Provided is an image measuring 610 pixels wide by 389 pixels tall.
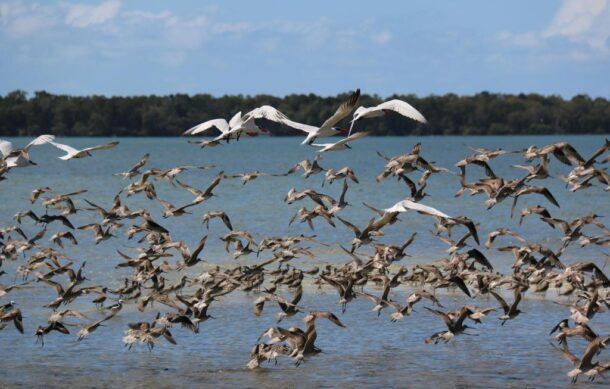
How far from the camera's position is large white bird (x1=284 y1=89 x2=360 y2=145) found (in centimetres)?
1794

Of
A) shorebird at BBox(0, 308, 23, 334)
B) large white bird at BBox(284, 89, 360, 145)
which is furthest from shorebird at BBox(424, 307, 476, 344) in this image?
shorebird at BBox(0, 308, 23, 334)

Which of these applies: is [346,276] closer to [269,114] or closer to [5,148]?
[269,114]

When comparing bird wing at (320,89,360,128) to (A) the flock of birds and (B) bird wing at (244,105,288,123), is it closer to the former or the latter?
(A) the flock of birds

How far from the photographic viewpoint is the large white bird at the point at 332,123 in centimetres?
1794

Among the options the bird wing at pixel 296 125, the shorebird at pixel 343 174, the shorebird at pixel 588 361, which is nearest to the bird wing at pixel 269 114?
the bird wing at pixel 296 125

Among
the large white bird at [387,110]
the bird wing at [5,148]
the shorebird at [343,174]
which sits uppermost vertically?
the large white bird at [387,110]

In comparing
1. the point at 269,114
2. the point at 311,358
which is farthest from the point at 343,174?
the point at 311,358

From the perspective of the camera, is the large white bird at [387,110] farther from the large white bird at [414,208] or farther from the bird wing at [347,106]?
A: the large white bird at [414,208]

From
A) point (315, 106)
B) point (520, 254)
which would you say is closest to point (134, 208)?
point (520, 254)

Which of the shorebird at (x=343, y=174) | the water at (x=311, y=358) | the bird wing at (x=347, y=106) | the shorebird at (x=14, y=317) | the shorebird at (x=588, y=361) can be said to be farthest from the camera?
the shorebird at (x=343, y=174)

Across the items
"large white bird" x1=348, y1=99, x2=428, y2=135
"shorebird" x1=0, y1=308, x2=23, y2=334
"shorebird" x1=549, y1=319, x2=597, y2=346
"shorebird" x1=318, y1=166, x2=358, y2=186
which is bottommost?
"shorebird" x1=0, y1=308, x2=23, y2=334

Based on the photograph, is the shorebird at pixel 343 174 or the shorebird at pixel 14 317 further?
the shorebird at pixel 343 174

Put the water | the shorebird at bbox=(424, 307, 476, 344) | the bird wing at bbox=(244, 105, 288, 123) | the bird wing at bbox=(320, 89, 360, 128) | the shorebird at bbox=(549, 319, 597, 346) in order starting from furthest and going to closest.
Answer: the bird wing at bbox=(244, 105, 288, 123) → the shorebird at bbox=(424, 307, 476, 344) → the water → the shorebird at bbox=(549, 319, 597, 346) → the bird wing at bbox=(320, 89, 360, 128)

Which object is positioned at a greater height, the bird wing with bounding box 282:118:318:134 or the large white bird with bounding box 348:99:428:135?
the large white bird with bounding box 348:99:428:135
